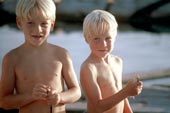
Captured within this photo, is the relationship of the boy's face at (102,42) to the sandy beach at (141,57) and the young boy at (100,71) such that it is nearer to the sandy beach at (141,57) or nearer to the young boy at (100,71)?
the young boy at (100,71)

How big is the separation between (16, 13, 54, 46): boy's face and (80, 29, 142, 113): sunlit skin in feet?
0.66

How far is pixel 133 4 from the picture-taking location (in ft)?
45.0

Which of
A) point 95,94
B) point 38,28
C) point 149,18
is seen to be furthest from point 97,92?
point 149,18

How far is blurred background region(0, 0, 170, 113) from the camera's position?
4.81 m

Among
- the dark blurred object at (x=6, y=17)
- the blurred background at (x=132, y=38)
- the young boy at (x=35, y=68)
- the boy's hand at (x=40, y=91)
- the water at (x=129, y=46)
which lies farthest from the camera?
the dark blurred object at (x=6, y=17)

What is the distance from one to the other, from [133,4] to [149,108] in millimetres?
9687

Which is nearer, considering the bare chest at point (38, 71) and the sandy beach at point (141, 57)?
the bare chest at point (38, 71)

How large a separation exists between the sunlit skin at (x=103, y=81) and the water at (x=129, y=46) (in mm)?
3952

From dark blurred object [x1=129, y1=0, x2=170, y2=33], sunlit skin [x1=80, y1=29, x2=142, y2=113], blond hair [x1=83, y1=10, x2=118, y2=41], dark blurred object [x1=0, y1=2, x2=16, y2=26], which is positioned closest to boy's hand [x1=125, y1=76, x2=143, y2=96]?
sunlit skin [x1=80, y1=29, x2=142, y2=113]

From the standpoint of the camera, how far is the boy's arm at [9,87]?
1901 mm

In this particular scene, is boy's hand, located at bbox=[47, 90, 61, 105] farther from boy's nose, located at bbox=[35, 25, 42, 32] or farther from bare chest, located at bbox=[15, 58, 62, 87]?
boy's nose, located at bbox=[35, 25, 42, 32]

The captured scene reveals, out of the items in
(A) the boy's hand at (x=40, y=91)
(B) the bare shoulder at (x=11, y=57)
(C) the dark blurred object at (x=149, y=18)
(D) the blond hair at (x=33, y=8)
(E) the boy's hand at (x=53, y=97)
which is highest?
(C) the dark blurred object at (x=149, y=18)

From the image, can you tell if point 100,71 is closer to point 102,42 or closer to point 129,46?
point 102,42

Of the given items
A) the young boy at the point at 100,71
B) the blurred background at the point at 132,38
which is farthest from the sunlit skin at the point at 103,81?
the blurred background at the point at 132,38
